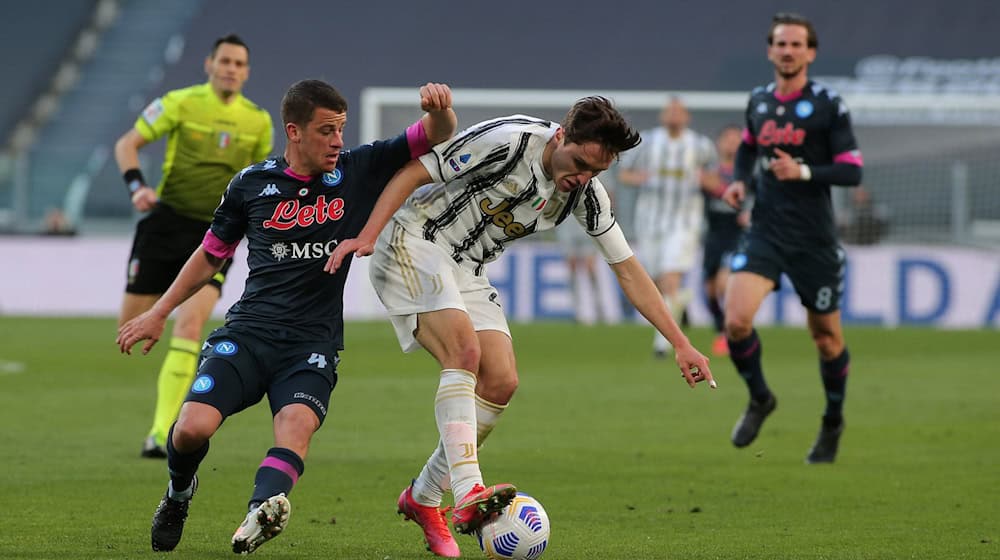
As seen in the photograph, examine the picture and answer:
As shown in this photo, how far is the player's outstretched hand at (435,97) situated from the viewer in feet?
17.9

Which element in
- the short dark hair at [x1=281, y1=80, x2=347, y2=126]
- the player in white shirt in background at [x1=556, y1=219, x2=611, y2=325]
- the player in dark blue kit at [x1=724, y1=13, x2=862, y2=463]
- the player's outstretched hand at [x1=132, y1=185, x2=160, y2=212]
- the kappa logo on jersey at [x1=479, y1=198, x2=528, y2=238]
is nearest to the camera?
the short dark hair at [x1=281, y1=80, x2=347, y2=126]

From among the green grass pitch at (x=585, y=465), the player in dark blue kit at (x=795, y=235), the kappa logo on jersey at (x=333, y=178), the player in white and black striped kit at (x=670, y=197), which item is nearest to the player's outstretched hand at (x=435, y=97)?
the kappa logo on jersey at (x=333, y=178)

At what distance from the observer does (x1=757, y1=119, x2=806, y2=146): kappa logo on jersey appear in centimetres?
850

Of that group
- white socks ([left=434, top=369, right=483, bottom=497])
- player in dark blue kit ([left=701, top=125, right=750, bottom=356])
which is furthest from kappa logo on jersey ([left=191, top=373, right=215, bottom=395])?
player in dark blue kit ([left=701, top=125, right=750, bottom=356])

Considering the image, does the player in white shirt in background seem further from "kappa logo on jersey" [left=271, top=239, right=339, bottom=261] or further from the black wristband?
"kappa logo on jersey" [left=271, top=239, right=339, bottom=261]

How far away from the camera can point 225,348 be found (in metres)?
5.36

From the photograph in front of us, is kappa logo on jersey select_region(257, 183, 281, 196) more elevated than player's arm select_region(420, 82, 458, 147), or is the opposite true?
player's arm select_region(420, 82, 458, 147)

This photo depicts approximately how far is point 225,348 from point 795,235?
4.12 metres

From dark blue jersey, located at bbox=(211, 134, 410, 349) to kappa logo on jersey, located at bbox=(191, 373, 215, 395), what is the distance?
244 millimetres

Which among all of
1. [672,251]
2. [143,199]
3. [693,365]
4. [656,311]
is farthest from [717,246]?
[693,365]

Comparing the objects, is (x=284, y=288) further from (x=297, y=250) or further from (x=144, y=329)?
(x=144, y=329)

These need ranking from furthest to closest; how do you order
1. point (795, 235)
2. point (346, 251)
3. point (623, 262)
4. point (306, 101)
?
point (795, 235) → point (623, 262) → point (306, 101) → point (346, 251)

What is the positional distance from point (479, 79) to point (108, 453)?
19.0 meters

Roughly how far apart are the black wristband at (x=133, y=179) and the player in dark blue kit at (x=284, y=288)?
311cm
